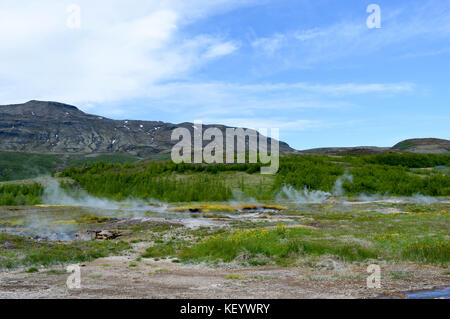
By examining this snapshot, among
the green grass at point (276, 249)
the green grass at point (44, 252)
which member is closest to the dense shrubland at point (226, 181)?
the green grass at point (44, 252)

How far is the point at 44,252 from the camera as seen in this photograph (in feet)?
91.2

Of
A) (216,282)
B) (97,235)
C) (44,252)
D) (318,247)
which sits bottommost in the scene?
(97,235)

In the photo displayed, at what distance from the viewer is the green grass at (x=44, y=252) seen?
2534 cm

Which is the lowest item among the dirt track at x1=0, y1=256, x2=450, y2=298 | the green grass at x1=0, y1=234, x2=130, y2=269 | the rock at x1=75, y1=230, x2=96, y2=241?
the rock at x1=75, y1=230, x2=96, y2=241

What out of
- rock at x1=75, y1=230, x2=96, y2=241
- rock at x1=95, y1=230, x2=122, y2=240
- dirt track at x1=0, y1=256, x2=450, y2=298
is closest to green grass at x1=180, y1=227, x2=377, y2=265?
dirt track at x1=0, y1=256, x2=450, y2=298

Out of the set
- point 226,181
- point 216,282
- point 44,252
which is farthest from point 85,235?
point 226,181

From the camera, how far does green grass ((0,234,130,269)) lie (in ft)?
83.1

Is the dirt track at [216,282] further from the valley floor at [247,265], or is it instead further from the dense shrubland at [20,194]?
the dense shrubland at [20,194]

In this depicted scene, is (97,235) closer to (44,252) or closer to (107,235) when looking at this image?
(107,235)

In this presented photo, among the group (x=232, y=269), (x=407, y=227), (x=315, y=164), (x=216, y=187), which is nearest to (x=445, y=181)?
(x=315, y=164)

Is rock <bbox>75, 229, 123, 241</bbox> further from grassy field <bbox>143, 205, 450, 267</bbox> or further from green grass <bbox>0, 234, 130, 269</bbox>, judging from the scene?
grassy field <bbox>143, 205, 450, 267</bbox>

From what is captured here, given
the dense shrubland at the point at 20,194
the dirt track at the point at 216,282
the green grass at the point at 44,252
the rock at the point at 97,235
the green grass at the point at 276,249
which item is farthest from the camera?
the dense shrubland at the point at 20,194
